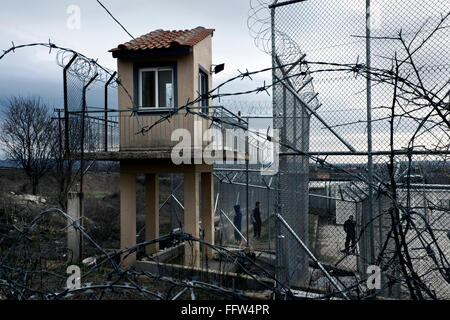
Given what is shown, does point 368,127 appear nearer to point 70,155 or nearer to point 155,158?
point 155,158

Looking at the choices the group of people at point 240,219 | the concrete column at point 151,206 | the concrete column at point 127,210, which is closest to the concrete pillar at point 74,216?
the concrete column at point 127,210

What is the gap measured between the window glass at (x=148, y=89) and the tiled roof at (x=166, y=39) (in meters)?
0.76

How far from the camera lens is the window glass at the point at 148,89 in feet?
32.9

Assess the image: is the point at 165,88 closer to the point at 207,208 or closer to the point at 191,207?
the point at 191,207

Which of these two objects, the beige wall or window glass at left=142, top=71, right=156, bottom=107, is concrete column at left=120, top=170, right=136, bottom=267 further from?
window glass at left=142, top=71, right=156, bottom=107

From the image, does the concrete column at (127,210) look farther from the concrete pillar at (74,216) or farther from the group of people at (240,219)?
the group of people at (240,219)

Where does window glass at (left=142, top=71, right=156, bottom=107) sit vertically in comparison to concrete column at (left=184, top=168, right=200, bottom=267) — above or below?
above

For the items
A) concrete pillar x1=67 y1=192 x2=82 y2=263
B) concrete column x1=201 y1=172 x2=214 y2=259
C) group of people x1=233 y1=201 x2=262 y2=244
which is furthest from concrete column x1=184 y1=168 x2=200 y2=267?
group of people x1=233 y1=201 x2=262 y2=244

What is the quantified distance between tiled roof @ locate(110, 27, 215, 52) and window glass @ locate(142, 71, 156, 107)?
0.76 meters

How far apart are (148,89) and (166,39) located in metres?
1.57

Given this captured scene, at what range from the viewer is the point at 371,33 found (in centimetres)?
492

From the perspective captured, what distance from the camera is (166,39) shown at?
407 inches

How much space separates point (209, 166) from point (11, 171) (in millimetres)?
20127

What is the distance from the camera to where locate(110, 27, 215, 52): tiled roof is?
9.56m
